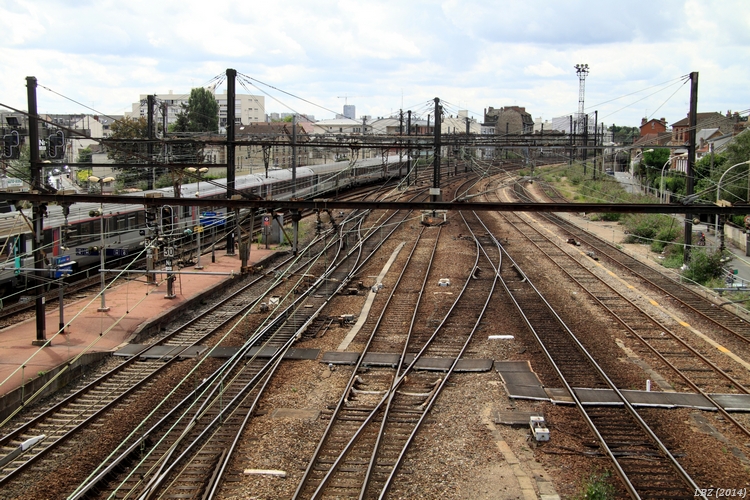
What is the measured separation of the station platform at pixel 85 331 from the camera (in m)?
11.3

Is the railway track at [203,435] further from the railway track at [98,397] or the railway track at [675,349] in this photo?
the railway track at [675,349]

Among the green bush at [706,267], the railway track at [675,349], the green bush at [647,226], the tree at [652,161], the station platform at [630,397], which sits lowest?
the station platform at [630,397]

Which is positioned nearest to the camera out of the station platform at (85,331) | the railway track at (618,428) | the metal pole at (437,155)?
the railway track at (618,428)

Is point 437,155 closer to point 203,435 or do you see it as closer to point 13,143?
point 13,143

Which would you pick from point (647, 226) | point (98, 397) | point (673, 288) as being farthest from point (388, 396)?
point (647, 226)

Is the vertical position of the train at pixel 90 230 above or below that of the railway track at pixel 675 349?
above

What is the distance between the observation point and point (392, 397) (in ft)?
34.4

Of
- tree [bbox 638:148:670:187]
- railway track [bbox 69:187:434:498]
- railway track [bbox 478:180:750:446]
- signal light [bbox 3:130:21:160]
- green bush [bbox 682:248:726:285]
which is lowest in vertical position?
railway track [bbox 69:187:434:498]

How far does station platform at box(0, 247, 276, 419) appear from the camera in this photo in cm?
1127

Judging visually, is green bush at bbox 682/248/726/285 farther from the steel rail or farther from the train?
the train

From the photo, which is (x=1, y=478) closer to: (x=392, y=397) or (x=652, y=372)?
(x=392, y=397)

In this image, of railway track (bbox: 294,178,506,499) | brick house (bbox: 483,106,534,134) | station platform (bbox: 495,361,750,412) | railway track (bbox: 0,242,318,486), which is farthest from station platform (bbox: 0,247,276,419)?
brick house (bbox: 483,106,534,134)

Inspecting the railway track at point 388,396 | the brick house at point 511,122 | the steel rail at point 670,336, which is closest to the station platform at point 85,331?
the railway track at point 388,396

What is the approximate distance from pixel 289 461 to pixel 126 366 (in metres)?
→ 5.35
